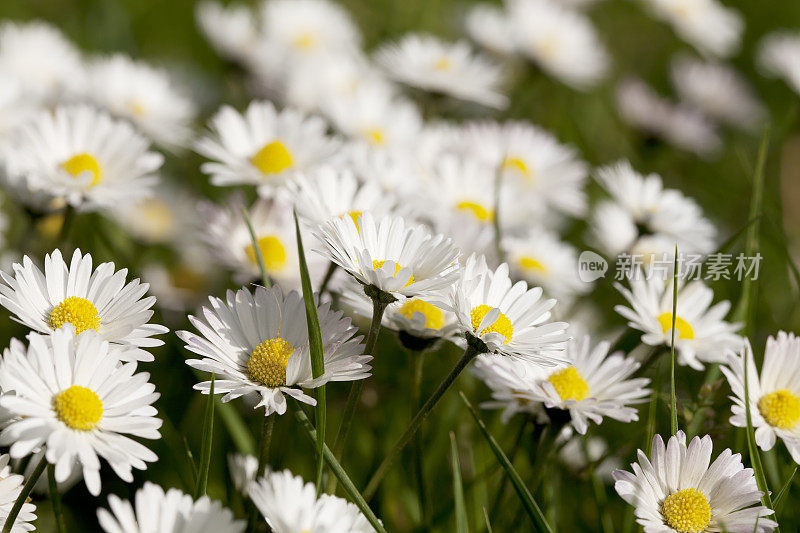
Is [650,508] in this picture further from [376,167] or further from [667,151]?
[667,151]

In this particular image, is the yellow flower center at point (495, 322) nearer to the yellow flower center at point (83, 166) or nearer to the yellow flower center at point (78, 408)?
the yellow flower center at point (78, 408)

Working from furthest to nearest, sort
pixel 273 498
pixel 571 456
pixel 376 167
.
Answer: pixel 376 167
pixel 571 456
pixel 273 498

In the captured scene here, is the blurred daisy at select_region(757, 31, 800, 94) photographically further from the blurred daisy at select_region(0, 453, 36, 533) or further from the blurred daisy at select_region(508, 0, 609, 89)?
the blurred daisy at select_region(0, 453, 36, 533)

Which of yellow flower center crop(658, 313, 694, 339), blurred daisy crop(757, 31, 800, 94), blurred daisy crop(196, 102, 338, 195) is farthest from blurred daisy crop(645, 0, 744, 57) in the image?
yellow flower center crop(658, 313, 694, 339)

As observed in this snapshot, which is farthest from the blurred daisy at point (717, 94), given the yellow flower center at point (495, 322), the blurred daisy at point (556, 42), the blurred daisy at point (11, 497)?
the blurred daisy at point (11, 497)

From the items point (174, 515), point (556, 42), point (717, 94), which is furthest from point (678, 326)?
point (717, 94)

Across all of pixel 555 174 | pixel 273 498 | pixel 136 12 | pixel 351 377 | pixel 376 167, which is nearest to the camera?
pixel 273 498

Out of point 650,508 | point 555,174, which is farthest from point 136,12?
point 650,508
